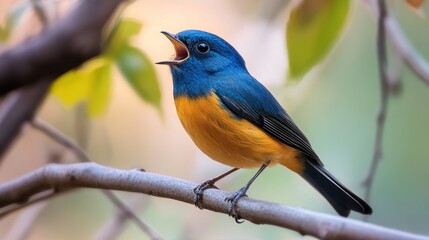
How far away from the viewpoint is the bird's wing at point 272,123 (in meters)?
1.99

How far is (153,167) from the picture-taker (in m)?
3.59

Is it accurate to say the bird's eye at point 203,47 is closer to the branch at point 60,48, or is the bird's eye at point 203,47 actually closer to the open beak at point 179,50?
the open beak at point 179,50

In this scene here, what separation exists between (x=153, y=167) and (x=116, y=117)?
1.08 feet

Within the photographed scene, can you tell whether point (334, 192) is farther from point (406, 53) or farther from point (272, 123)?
point (406, 53)

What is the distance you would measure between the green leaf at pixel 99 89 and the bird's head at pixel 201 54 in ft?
0.67

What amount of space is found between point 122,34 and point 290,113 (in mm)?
1096

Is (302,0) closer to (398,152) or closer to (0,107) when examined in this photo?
(0,107)

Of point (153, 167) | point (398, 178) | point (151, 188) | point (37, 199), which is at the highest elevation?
point (151, 188)

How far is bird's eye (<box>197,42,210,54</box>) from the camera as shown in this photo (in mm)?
2121

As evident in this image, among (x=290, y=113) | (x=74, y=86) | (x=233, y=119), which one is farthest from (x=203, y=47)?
(x=290, y=113)

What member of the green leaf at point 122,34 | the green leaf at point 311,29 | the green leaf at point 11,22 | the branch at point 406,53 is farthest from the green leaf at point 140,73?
the branch at point 406,53

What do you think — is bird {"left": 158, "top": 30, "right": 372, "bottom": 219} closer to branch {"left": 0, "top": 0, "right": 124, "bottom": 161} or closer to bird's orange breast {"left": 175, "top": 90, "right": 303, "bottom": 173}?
Answer: bird's orange breast {"left": 175, "top": 90, "right": 303, "bottom": 173}

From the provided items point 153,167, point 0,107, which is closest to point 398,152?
point 153,167

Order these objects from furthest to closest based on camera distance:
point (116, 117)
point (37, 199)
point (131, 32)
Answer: point (116, 117), point (131, 32), point (37, 199)
